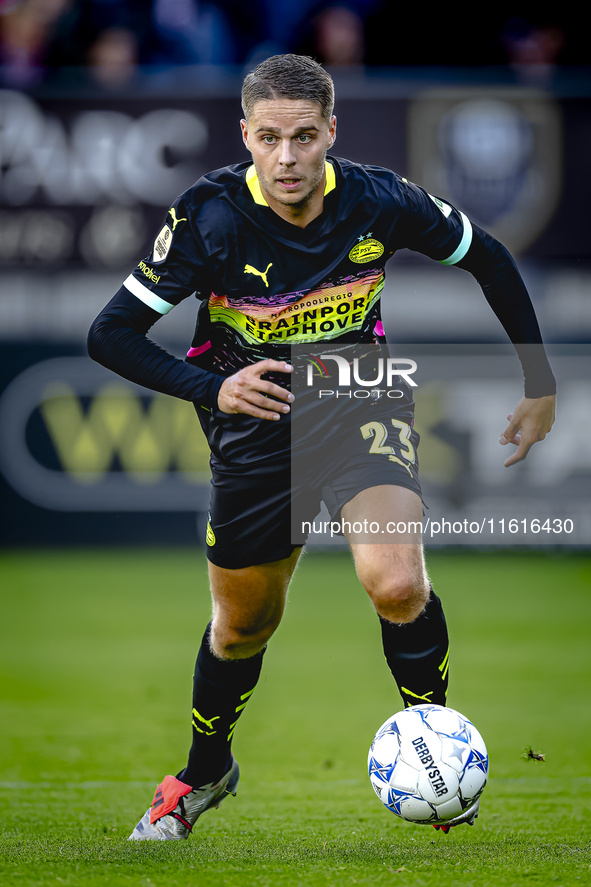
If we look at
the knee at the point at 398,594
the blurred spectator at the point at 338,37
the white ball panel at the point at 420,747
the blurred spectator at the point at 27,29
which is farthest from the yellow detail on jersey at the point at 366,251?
the blurred spectator at the point at 27,29

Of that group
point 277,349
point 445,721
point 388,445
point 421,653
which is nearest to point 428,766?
point 445,721

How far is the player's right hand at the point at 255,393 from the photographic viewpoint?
10.6 ft

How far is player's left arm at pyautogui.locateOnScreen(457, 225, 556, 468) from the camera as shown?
3785 mm

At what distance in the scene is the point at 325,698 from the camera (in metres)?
5.83

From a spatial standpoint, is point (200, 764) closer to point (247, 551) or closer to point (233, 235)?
point (247, 551)

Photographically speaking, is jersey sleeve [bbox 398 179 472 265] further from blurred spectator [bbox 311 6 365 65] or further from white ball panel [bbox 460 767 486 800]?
blurred spectator [bbox 311 6 365 65]

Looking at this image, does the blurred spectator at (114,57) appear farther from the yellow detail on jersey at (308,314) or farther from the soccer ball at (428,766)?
the soccer ball at (428,766)

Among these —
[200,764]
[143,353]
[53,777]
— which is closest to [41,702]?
[53,777]

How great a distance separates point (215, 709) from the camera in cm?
381

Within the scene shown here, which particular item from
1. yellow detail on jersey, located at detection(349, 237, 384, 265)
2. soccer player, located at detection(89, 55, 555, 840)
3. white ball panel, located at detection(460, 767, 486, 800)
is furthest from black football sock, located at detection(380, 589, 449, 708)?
yellow detail on jersey, located at detection(349, 237, 384, 265)

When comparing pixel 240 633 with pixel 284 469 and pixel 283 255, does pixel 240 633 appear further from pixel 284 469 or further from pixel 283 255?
pixel 283 255

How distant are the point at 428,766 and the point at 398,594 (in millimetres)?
524

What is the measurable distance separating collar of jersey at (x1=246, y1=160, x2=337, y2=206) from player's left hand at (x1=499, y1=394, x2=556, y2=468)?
1021 millimetres

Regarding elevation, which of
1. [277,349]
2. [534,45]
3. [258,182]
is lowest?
[534,45]
